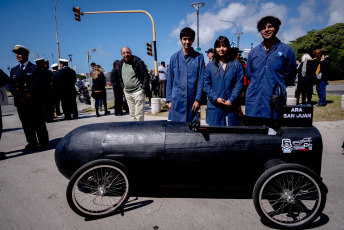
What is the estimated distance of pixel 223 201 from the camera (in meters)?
2.55

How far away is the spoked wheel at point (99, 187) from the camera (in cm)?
213

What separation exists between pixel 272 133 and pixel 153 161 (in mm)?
1294

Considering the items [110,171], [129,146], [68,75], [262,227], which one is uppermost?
[68,75]

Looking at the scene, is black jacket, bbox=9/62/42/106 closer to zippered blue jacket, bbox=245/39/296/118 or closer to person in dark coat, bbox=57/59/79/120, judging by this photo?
person in dark coat, bbox=57/59/79/120

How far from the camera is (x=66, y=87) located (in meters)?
7.48

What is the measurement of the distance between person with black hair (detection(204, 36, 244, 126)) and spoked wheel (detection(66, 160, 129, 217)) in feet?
5.17

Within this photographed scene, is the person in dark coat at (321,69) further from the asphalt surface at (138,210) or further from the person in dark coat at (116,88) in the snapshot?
the person in dark coat at (116,88)

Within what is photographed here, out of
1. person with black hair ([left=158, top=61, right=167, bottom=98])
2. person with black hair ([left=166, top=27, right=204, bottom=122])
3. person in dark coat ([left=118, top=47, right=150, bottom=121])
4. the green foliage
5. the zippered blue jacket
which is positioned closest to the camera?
the zippered blue jacket

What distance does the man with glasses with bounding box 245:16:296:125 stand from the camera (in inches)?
107

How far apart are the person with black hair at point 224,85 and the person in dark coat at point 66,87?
606cm

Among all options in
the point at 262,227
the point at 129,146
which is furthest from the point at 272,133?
the point at 129,146

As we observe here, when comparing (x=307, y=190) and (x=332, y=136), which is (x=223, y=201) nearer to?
(x=307, y=190)

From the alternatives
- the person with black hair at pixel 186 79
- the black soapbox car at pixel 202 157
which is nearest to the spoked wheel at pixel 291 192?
the black soapbox car at pixel 202 157

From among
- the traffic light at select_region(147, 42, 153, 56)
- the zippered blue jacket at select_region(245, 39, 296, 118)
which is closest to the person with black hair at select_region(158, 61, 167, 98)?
the traffic light at select_region(147, 42, 153, 56)
